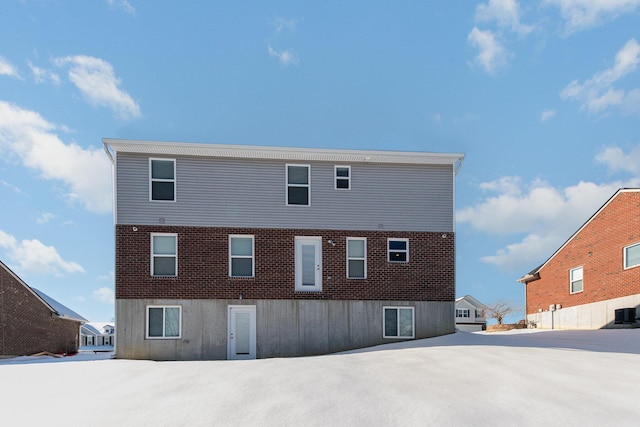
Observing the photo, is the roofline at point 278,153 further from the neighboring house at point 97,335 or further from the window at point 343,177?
the neighboring house at point 97,335

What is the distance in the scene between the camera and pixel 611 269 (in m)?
20.3

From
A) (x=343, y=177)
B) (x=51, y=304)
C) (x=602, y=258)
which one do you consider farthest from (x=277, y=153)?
(x=51, y=304)

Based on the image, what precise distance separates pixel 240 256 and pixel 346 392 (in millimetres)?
8669

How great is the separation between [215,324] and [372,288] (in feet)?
17.1

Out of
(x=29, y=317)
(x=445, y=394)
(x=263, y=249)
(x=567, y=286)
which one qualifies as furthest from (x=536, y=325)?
(x=29, y=317)

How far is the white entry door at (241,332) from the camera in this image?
15.0 m

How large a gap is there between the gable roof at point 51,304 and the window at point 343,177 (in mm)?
21245

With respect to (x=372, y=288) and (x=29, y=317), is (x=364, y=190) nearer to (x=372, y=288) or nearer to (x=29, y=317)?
(x=372, y=288)

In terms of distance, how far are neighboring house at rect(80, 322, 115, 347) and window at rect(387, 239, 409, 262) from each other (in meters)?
46.1

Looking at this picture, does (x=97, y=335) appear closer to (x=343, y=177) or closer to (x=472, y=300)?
(x=472, y=300)

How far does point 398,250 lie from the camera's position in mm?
15984

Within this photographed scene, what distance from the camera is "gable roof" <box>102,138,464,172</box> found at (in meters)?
15.1

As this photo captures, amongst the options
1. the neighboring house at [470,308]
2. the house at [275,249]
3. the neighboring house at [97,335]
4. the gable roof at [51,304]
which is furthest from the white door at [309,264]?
the neighboring house at [97,335]

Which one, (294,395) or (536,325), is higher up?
(294,395)
